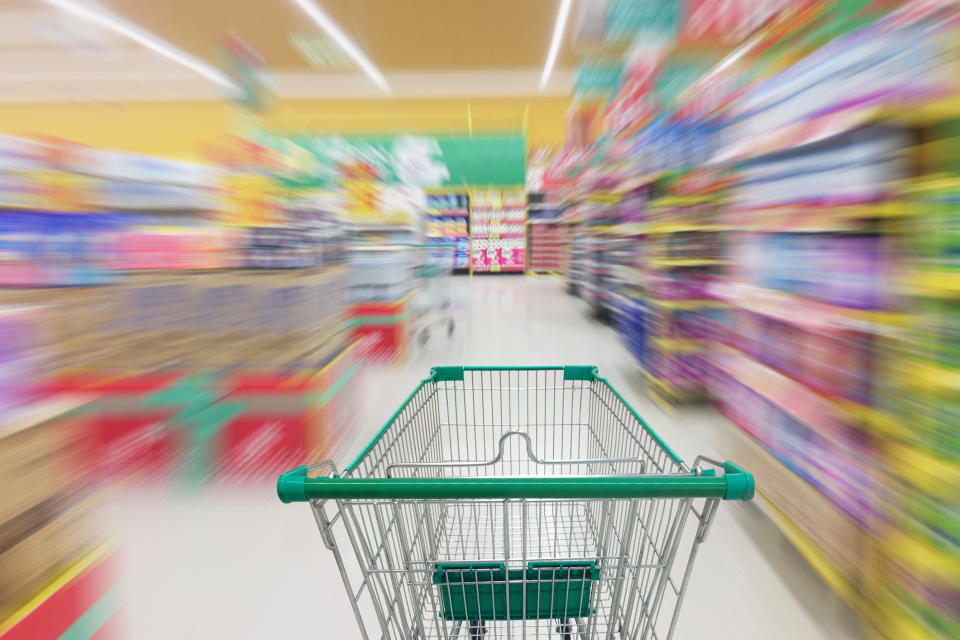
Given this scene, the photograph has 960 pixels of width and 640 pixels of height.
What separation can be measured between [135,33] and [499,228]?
9.55 meters

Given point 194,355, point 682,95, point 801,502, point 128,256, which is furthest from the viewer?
point 682,95

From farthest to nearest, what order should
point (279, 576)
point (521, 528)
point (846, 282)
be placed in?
point (279, 576), point (846, 282), point (521, 528)

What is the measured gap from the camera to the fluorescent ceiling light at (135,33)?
8.09m

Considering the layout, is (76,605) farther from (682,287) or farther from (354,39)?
(354,39)

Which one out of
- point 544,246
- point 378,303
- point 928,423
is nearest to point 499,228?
point 544,246

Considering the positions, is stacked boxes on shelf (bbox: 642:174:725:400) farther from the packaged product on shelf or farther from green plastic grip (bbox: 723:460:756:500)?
the packaged product on shelf

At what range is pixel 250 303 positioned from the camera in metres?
2.43

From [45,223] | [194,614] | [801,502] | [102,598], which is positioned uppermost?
[45,223]

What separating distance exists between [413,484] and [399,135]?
9.33 m

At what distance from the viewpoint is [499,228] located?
585 inches

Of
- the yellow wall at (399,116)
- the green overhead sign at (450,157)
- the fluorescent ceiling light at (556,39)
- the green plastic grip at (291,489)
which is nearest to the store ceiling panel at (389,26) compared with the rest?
the fluorescent ceiling light at (556,39)

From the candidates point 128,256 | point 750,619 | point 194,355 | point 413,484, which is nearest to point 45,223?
point 128,256

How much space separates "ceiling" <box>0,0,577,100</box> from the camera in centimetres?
812

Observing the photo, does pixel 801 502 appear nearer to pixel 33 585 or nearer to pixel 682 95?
pixel 33 585
